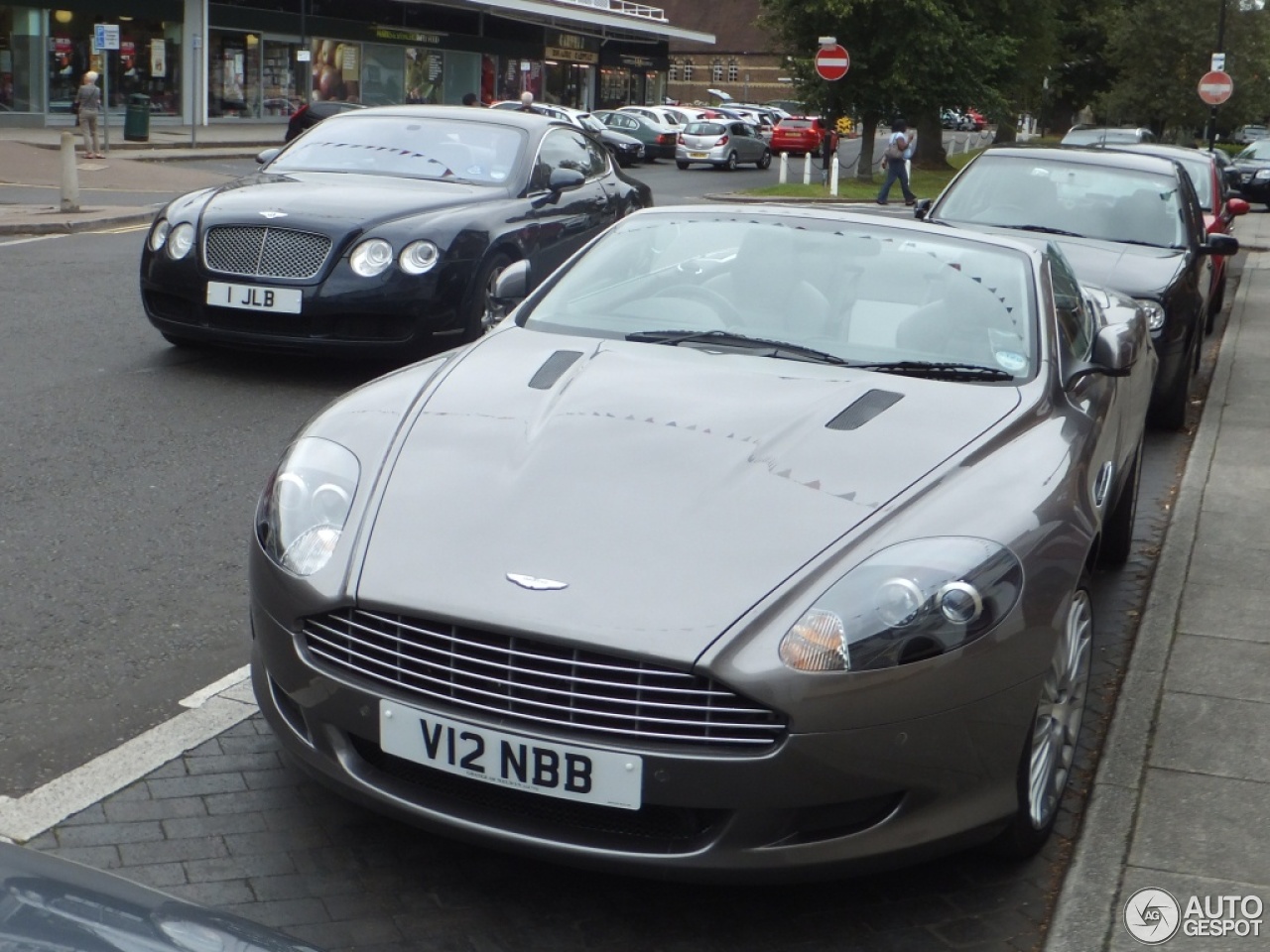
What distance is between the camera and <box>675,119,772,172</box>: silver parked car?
4312 centimetres

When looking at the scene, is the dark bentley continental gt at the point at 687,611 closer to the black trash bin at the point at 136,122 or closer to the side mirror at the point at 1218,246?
the side mirror at the point at 1218,246

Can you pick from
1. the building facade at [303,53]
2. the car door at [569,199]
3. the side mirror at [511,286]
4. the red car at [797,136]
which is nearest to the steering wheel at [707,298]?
the side mirror at [511,286]

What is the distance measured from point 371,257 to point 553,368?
440 cm

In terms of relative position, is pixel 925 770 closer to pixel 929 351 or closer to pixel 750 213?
pixel 929 351

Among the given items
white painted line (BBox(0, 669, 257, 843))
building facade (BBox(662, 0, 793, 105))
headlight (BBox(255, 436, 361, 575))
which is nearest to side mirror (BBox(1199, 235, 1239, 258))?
white painted line (BBox(0, 669, 257, 843))

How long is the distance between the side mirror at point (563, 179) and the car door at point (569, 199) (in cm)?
5

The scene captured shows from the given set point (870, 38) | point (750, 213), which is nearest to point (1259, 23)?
point (870, 38)

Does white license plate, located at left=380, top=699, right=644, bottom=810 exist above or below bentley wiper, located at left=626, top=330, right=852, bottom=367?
below

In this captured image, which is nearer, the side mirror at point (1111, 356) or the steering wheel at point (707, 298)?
the side mirror at point (1111, 356)

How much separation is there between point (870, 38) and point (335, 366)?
111ft

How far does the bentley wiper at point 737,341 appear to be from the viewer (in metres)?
4.52

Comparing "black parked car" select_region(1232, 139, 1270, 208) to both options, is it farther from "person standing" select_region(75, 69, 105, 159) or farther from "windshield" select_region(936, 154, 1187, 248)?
"windshield" select_region(936, 154, 1187, 248)

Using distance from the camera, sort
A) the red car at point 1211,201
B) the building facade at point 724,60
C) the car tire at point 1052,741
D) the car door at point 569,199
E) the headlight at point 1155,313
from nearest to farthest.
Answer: the car tire at point 1052,741 → the headlight at point 1155,313 → the car door at point 569,199 → the red car at point 1211,201 → the building facade at point 724,60

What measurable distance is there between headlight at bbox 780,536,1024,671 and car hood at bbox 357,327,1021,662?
129mm
